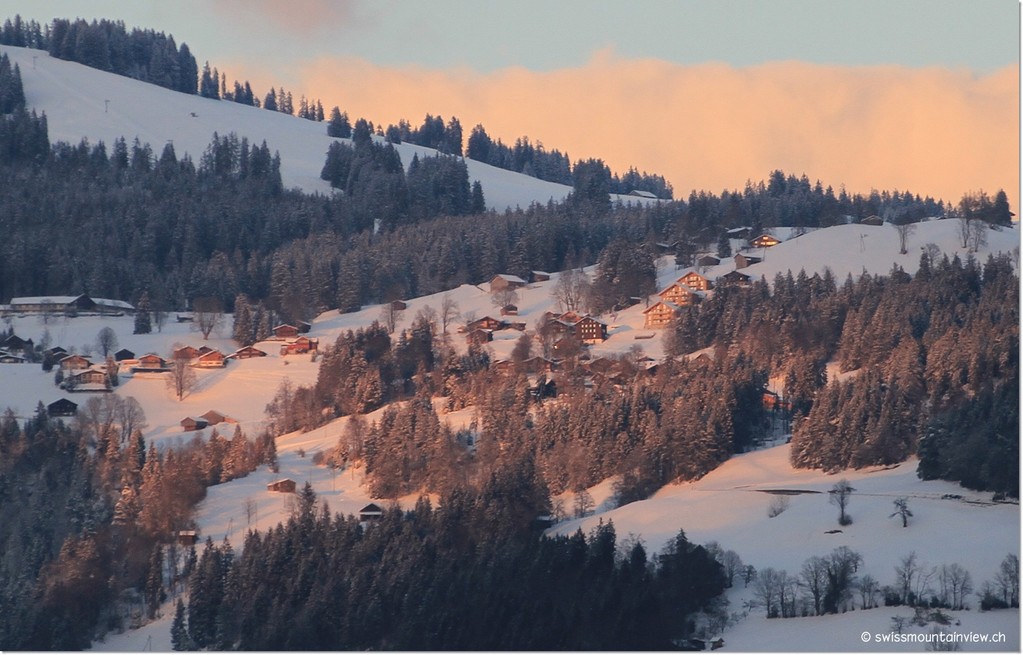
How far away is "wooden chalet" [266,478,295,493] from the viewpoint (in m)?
63.8

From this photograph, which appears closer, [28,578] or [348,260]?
[28,578]

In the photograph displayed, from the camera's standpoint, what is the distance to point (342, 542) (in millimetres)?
54062

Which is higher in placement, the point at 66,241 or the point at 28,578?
the point at 66,241

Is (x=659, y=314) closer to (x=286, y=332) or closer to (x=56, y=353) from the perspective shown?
(x=286, y=332)

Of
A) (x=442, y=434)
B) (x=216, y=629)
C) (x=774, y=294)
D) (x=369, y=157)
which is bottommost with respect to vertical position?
(x=216, y=629)

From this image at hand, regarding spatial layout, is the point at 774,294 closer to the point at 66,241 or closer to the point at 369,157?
the point at 66,241

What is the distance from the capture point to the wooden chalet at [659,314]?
307 ft

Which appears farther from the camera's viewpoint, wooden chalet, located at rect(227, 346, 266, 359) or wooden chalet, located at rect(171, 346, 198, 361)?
wooden chalet, located at rect(227, 346, 266, 359)

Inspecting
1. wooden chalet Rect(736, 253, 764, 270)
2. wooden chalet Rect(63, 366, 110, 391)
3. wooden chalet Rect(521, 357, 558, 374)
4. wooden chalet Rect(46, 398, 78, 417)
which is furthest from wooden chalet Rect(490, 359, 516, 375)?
wooden chalet Rect(736, 253, 764, 270)

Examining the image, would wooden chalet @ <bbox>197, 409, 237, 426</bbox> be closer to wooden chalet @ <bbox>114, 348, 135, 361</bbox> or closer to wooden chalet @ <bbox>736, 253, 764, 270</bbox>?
wooden chalet @ <bbox>114, 348, 135, 361</bbox>

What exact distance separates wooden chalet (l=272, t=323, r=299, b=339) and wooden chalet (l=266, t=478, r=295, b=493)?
1400 inches

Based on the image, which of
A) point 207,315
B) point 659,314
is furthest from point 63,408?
point 659,314

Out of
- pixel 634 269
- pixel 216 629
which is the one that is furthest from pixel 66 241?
pixel 216 629

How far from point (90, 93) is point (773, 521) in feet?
463
